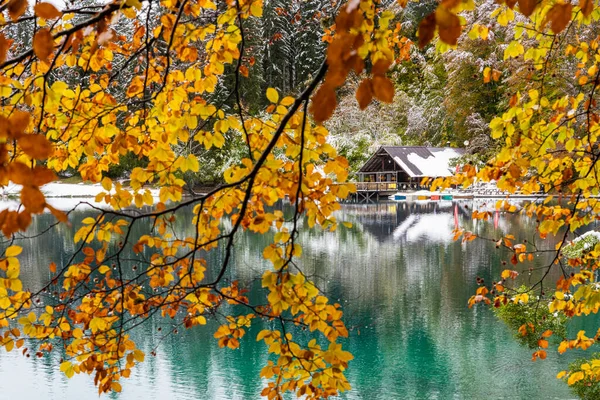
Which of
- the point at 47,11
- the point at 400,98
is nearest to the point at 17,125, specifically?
the point at 47,11

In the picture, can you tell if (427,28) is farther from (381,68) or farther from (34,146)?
(34,146)

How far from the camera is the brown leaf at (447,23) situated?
875 millimetres

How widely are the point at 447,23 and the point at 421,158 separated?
3181 centimetres

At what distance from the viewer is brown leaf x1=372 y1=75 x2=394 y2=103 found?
36.1 inches

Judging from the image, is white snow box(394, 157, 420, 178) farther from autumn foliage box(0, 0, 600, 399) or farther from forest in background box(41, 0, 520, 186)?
autumn foliage box(0, 0, 600, 399)

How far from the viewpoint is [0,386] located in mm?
7789

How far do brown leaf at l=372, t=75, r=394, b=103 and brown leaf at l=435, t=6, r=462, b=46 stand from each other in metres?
0.12

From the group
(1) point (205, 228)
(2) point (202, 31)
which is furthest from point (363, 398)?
(2) point (202, 31)

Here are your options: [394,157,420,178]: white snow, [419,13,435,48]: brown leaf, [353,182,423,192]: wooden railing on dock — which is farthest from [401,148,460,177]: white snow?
[419,13,435,48]: brown leaf

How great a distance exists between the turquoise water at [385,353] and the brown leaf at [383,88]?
3.74 m

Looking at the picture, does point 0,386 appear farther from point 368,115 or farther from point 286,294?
point 368,115

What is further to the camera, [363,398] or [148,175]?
[363,398]

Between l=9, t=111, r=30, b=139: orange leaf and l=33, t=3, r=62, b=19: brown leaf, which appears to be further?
l=33, t=3, r=62, b=19: brown leaf

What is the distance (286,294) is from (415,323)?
28.0 ft
